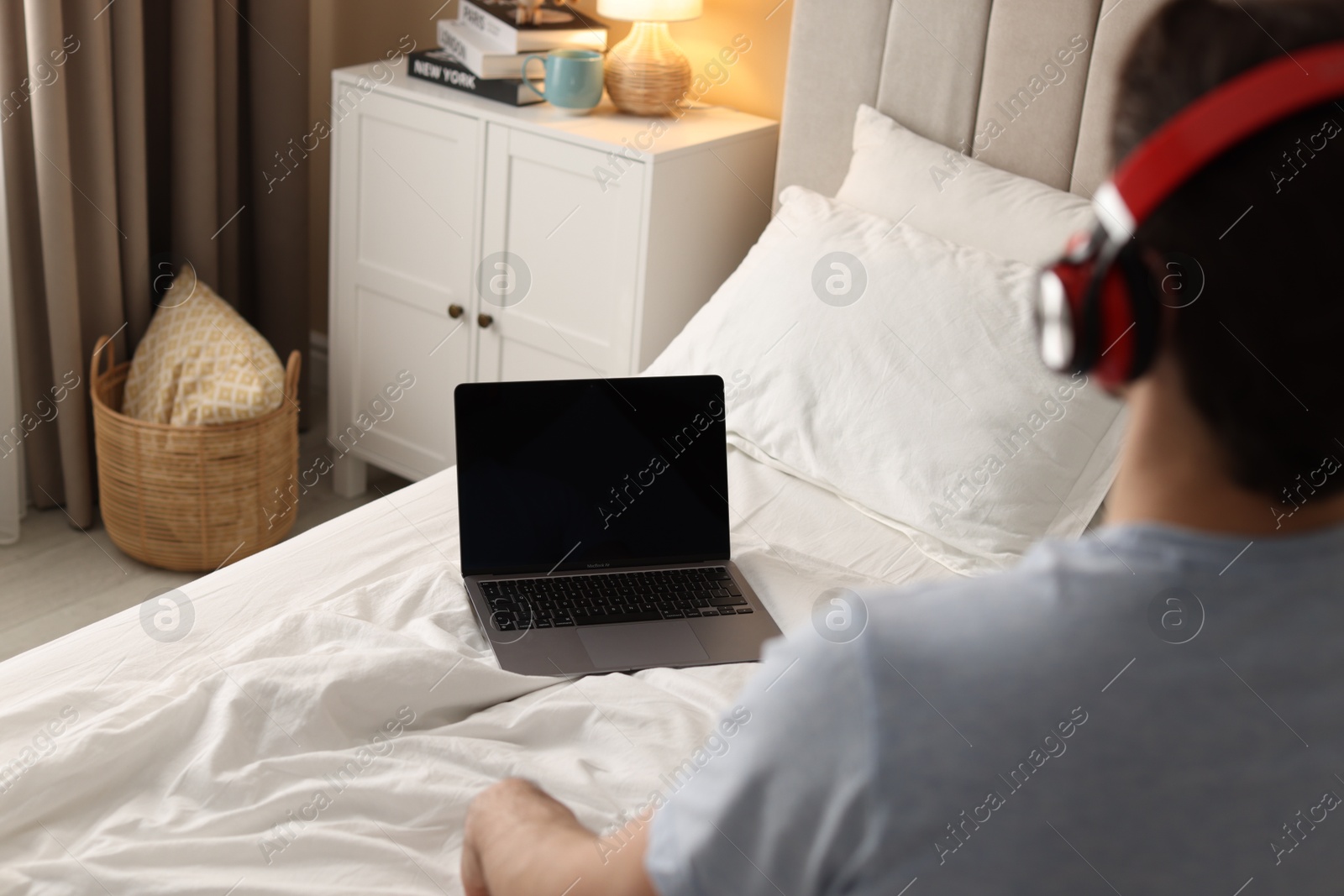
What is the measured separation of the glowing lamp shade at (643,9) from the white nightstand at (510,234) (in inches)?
7.7

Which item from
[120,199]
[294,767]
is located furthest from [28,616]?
[294,767]

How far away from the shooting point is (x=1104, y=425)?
1.74 meters

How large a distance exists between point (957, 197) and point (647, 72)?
73cm

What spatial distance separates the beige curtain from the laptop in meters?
1.41

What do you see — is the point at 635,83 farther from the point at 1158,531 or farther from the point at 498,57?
the point at 1158,531

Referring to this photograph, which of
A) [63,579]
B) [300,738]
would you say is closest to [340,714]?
[300,738]

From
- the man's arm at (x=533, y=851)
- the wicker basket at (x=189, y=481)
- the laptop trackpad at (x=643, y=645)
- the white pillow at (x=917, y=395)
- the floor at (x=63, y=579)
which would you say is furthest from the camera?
the wicker basket at (x=189, y=481)

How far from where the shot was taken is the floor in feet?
7.66

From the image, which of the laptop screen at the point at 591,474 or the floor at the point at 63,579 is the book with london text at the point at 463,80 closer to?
the floor at the point at 63,579

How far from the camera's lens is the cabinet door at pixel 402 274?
254cm

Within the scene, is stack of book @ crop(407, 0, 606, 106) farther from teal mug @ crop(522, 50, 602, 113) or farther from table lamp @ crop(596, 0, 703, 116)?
table lamp @ crop(596, 0, 703, 116)

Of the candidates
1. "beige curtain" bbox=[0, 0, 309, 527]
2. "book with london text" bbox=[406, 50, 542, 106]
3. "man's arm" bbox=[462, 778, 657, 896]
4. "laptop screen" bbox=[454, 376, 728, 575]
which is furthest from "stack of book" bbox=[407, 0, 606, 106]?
"man's arm" bbox=[462, 778, 657, 896]

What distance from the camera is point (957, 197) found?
205cm

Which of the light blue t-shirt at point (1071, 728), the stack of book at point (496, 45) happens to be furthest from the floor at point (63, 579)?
the light blue t-shirt at point (1071, 728)
